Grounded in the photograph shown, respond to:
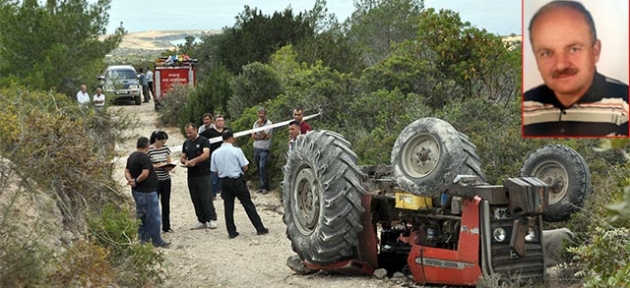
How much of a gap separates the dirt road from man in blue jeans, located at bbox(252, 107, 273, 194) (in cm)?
79

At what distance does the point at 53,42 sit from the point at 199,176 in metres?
13.9

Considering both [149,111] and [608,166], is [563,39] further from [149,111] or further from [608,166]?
[149,111]

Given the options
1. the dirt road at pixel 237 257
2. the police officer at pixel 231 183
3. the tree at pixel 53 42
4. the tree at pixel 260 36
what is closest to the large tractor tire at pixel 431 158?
the dirt road at pixel 237 257

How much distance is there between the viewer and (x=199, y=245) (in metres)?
14.4

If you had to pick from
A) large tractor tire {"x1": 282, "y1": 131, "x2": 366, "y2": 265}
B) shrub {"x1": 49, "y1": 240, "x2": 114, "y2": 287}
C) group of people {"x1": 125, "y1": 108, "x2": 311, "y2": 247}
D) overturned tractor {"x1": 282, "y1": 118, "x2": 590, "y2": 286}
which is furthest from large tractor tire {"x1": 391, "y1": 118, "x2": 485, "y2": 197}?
group of people {"x1": 125, "y1": 108, "x2": 311, "y2": 247}

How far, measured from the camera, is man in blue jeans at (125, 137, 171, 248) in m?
13.6

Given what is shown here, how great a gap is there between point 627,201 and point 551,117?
260 centimetres

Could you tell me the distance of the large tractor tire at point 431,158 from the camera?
9.88m

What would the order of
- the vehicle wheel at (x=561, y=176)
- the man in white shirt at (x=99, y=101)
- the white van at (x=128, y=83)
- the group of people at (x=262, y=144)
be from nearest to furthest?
1. the vehicle wheel at (x=561, y=176)
2. the group of people at (x=262, y=144)
3. the man in white shirt at (x=99, y=101)
4. the white van at (x=128, y=83)

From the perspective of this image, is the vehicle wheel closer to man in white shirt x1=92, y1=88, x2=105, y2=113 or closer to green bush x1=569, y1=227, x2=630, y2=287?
green bush x1=569, y1=227, x2=630, y2=287

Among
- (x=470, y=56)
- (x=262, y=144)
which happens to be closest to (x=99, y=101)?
(x=262, y=144)

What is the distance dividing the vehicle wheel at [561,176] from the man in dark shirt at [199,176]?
5.86 metres

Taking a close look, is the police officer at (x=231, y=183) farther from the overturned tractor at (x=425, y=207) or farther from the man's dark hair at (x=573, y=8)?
the man's dark hair at (x=573, y=8)

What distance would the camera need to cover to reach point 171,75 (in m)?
35.2
